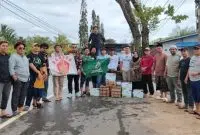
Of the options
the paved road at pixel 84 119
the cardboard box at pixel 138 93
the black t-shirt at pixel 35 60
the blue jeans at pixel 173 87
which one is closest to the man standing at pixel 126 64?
the cardboard box at pixel 138 93

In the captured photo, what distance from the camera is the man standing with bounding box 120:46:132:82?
58.1 ft

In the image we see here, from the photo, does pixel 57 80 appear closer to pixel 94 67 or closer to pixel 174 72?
pixel 94 67

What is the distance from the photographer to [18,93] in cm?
1221

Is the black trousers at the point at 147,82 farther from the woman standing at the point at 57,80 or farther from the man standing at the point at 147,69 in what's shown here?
the woman standing at the point at 57,80

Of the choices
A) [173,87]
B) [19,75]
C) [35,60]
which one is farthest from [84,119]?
[173,87]

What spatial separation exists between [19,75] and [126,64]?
643cm

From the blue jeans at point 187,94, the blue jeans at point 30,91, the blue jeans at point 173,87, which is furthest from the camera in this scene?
the blue jeans at point 173,87

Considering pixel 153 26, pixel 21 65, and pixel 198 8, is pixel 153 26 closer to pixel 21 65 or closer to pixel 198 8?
pixel 198 8

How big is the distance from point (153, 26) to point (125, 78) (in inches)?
349

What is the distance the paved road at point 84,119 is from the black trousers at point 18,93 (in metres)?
0.43

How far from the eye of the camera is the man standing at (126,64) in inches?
698

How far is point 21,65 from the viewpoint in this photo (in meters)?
12.3

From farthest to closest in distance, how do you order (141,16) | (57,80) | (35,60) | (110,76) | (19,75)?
(141,16) < (110,76) < (57,80) < (35,60) < (19,75)

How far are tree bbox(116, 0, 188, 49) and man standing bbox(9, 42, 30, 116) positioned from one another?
39.3 feet
